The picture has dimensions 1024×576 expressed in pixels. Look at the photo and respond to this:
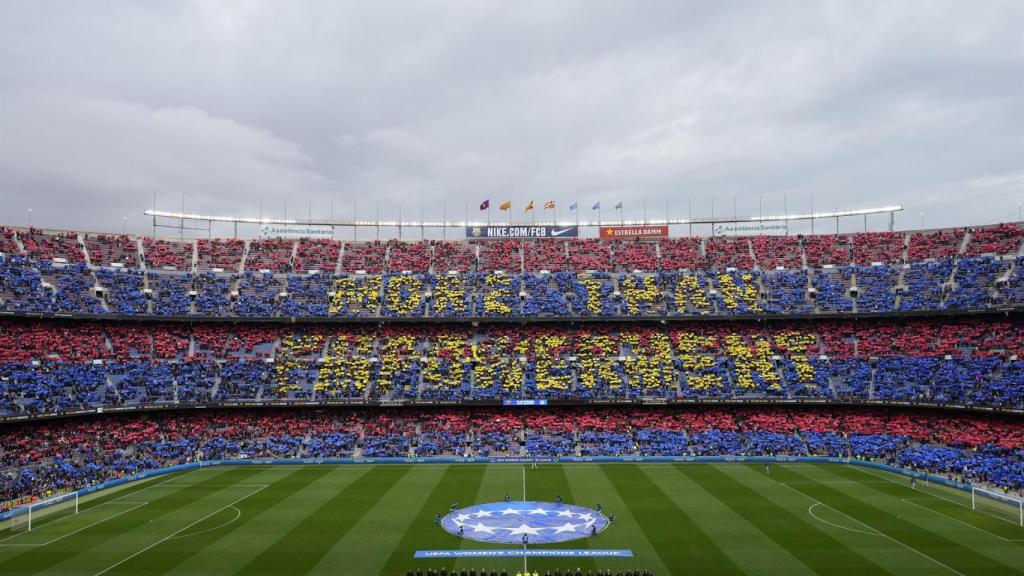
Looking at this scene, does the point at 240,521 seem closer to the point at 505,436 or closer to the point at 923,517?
the point at 505,436

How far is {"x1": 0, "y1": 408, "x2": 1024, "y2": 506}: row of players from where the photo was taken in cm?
5197

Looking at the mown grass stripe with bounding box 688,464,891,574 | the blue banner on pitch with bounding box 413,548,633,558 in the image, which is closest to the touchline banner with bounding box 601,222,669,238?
the mown grass stripe with bounding box 688,464,891,574

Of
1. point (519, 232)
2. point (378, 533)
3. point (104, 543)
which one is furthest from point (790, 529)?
point (519, 232)

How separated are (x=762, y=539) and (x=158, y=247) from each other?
71.9 metres

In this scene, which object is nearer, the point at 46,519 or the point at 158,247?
the point at 46,519

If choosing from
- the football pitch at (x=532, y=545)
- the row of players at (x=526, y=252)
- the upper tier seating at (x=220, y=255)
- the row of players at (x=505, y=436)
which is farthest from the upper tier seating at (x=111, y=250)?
the football pitch at (x=532, y=545)

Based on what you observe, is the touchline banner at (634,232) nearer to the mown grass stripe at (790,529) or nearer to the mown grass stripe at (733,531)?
the mown grass stripe at (790,529)

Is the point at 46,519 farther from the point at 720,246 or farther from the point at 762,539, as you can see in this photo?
the point at 720,246

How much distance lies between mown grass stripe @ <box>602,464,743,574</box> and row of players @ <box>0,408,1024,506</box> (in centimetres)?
1239

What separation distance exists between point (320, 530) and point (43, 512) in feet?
66.4

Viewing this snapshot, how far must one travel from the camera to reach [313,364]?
67.7 metres

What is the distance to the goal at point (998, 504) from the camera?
38.9 meters

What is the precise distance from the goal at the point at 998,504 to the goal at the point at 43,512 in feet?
190

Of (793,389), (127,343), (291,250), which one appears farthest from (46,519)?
(793,389)
